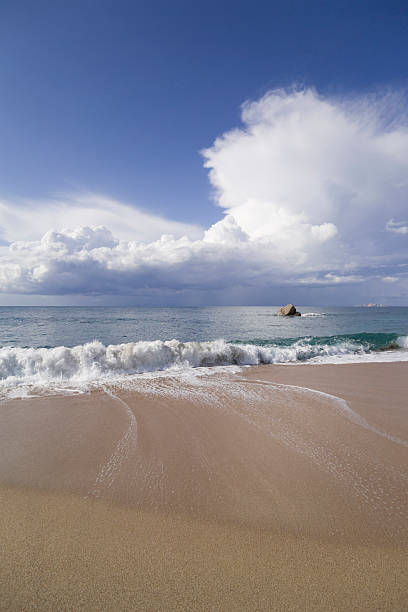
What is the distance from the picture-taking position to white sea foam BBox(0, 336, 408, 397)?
7.08 meters

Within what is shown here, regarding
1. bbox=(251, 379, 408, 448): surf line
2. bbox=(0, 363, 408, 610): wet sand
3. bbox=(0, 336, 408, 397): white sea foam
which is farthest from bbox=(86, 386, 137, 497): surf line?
bbox=(251, 379, 408, 448): surf line

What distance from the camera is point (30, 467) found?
2982 mm

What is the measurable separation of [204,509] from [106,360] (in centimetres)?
684

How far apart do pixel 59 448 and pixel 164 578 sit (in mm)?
2473

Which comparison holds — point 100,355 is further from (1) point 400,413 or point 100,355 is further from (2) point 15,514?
(1) point 400,413

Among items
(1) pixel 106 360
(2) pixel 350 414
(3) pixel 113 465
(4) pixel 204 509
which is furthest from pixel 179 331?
(4) pixel 204 509

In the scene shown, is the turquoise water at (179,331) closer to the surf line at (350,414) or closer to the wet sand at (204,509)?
the surf line at (350,414)

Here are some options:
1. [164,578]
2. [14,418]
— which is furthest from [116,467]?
[14,418]

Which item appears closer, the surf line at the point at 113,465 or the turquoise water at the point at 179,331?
the surf line at the point at 113,465

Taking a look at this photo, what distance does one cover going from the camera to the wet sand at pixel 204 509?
156 centimetres

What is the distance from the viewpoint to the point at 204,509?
2291 mm

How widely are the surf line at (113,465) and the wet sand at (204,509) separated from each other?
2 cm

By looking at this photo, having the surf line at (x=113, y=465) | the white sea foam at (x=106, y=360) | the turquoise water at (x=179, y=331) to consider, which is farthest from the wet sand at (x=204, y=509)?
the turquoise water at (x=179, y=331)

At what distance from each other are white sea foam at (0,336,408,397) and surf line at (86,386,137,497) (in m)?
2.97
